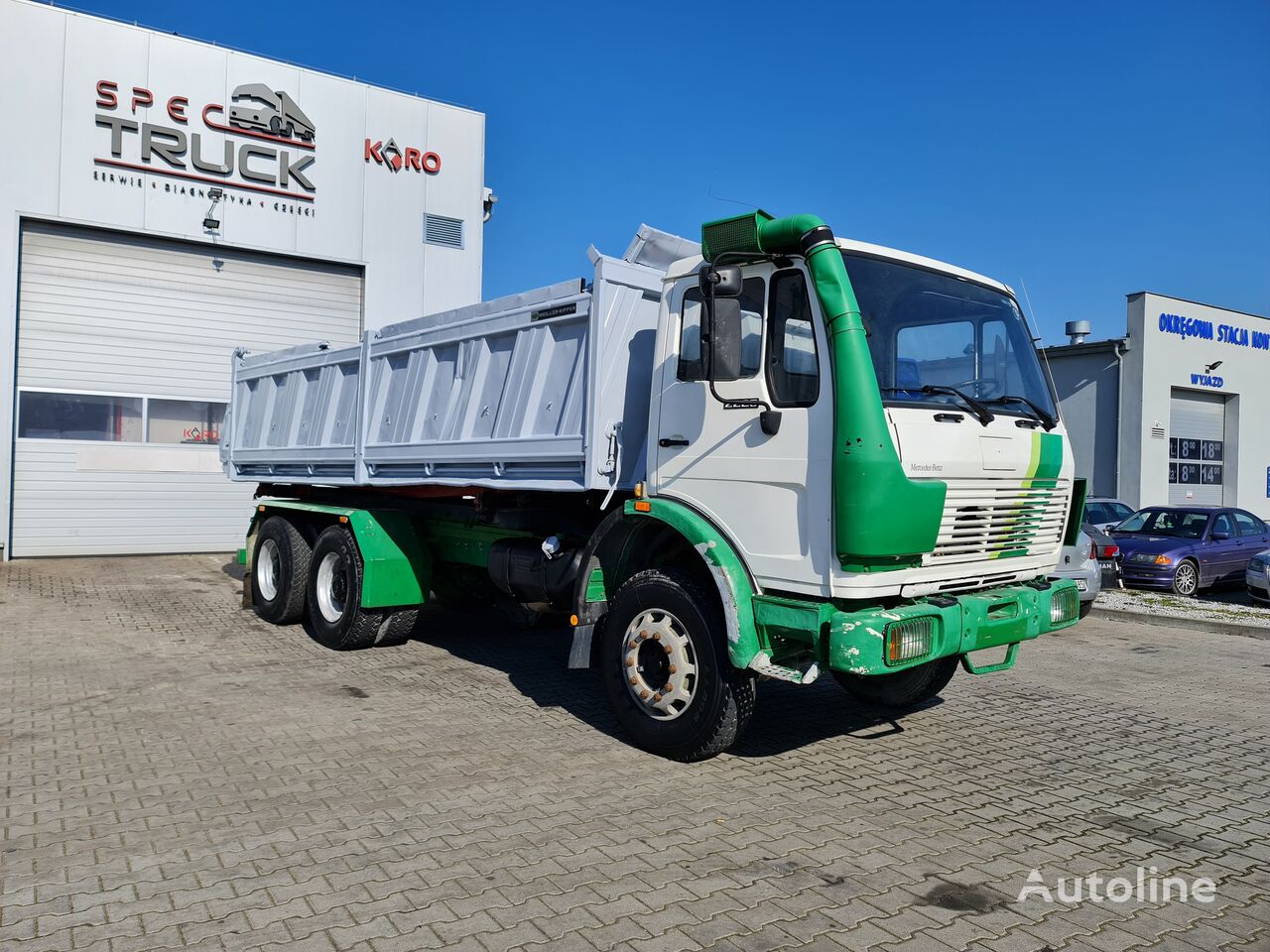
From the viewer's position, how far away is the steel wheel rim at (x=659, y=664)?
5531mm

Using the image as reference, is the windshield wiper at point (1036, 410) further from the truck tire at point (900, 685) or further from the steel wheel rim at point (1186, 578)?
the steel wheel rim at point (1186, 578)

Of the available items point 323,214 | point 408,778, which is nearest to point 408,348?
point 408,778

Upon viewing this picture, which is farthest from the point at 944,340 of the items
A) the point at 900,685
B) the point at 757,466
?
the point at 900,685

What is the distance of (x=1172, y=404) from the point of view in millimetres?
25594

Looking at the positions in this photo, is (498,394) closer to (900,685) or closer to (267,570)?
(900,685)

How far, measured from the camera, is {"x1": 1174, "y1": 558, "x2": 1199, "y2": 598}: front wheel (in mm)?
14430

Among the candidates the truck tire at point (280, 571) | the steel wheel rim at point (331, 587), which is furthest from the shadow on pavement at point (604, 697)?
the truck tire at point (280, 571)

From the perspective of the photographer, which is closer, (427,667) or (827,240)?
(827,240)

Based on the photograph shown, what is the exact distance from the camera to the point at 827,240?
196 inches

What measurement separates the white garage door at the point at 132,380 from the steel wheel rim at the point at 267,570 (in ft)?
22.1

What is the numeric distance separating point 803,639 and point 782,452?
98cm

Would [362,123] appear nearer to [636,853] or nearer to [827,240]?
[827,240]

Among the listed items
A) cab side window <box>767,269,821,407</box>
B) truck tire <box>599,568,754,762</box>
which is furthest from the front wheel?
cab side window <box>767,269,821,407</box>

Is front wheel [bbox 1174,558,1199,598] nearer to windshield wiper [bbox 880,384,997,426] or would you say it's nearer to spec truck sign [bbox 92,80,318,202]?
windshield wiper [bbox 880,384,997,426]
